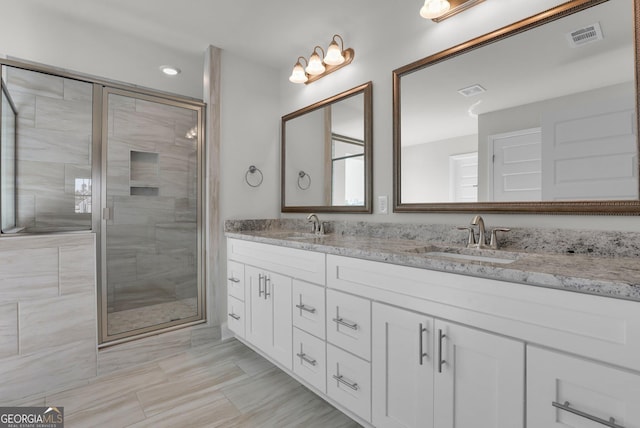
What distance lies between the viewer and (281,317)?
1.90 meters

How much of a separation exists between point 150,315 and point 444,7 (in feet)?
9.35

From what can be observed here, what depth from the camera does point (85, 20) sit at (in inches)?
88.0

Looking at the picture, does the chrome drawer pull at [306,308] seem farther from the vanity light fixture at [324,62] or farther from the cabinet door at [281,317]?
the vanity light fixture at [324,62]

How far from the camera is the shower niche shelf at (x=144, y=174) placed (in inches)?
93.9

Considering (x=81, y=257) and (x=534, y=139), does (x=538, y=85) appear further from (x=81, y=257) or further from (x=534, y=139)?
(x=81, y=257)

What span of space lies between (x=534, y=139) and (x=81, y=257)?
2.63 meters

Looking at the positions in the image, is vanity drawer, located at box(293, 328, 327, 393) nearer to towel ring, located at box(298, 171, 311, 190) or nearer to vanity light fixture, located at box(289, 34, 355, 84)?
towel ring, located at box(298, 171, 311, 190)

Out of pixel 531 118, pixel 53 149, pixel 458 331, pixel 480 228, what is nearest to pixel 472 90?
pixel 531 118

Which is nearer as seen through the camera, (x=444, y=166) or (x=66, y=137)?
(x=444, y=166)

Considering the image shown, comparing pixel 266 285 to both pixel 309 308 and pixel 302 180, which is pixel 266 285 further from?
pixel 302 180

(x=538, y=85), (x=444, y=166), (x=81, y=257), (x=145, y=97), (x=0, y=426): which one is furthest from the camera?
(x=145, y=97)

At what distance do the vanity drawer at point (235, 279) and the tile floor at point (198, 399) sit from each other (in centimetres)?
47

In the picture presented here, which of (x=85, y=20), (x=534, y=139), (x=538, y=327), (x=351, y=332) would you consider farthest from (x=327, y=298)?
(x=85, y=20)

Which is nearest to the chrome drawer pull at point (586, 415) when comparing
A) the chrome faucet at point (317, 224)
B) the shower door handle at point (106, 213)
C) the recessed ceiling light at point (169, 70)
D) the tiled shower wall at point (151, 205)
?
the chrome faucet at point (317, 224)
